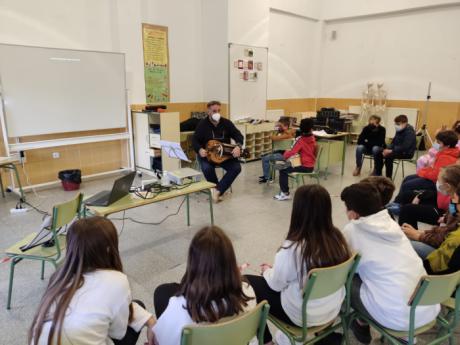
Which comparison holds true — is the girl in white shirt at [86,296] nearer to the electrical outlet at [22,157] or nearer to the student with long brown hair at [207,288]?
the student with long brown hair at [207,288]

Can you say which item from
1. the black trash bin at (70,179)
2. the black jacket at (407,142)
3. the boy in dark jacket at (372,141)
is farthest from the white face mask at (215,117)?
the black jacket at (407,142)

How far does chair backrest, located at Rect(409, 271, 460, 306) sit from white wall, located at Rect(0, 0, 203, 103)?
536cm

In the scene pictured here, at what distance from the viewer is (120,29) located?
224 inches

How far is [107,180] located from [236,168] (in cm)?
229

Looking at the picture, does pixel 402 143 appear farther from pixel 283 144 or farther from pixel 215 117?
pixel 215 117

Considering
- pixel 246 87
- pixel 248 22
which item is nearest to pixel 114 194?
pixel 246 87

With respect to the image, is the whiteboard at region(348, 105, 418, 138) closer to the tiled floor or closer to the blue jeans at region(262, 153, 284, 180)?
the tiled floor

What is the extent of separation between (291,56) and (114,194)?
713 cm

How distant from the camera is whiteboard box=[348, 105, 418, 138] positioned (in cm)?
806

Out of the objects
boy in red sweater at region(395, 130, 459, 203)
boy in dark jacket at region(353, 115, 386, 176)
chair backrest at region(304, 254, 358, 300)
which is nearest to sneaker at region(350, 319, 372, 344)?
chair backrest at region(304, 254, 358, 300)

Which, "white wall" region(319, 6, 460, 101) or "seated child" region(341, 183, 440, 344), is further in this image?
"white wall" region(319, 6, 460, 101)

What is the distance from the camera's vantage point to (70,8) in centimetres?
507

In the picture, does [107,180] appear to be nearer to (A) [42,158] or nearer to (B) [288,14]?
(A) [42,158]

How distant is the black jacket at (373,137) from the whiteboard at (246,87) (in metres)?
2.51
